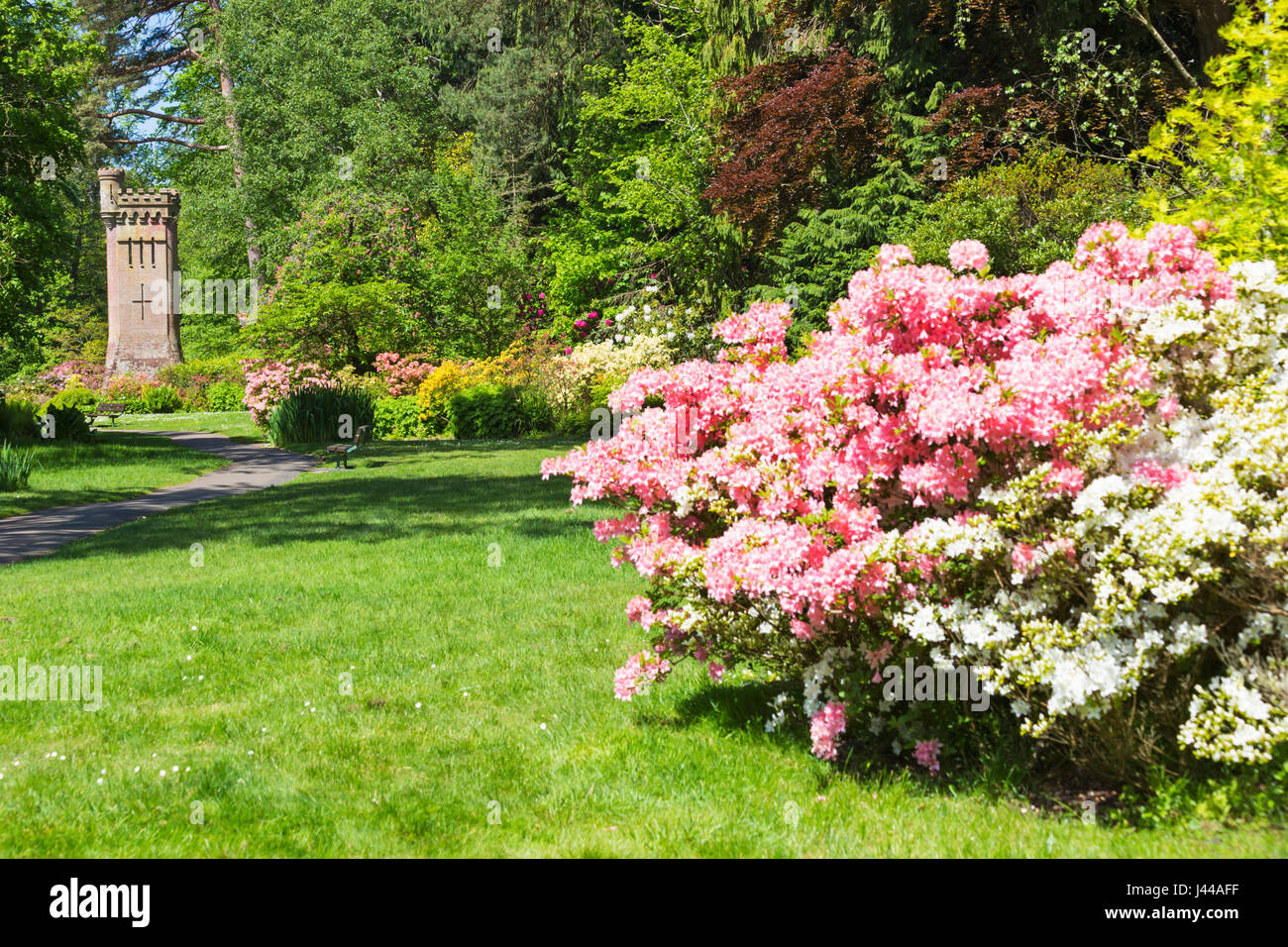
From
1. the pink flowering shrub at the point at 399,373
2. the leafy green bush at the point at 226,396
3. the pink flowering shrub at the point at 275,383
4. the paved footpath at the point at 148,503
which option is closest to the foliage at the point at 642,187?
the pink flowering shrub at the point at 399,373

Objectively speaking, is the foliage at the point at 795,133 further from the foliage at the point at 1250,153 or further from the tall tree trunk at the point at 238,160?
the tall tree trunk at the point at 238,160

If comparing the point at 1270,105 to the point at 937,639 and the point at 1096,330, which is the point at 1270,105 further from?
the point at 937,639

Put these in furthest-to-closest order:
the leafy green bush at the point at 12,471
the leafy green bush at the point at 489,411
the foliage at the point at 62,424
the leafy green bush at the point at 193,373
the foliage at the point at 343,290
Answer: the leafy green bush at the point at 193,373 → the foliage at the point at 343,290 → the leafy green bush at the point at 489,411 → the foliage at the point at 62,424 → the leafy green bush at the point at 12,471

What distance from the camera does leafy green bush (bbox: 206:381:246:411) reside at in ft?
126

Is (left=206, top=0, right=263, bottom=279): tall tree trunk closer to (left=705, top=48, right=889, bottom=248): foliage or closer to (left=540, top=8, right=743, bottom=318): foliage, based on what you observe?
(left=540, top=8, right=743, bottom=318): foliage

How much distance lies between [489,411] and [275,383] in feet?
16.7

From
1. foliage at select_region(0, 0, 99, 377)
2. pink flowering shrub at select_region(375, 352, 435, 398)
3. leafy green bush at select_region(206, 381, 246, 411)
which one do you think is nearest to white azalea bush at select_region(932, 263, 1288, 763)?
foliage at select_region(0, 0, 99, 377)

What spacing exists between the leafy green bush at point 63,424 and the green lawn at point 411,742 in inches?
484

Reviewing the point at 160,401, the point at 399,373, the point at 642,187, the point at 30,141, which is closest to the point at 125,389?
the point at 160,401

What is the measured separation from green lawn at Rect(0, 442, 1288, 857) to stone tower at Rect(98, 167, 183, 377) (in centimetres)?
4230

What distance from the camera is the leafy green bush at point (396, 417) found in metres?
25.0

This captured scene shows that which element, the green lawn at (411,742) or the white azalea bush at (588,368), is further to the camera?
the white azalea bush at (588,368)

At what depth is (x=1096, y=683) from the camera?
3.58 metres
